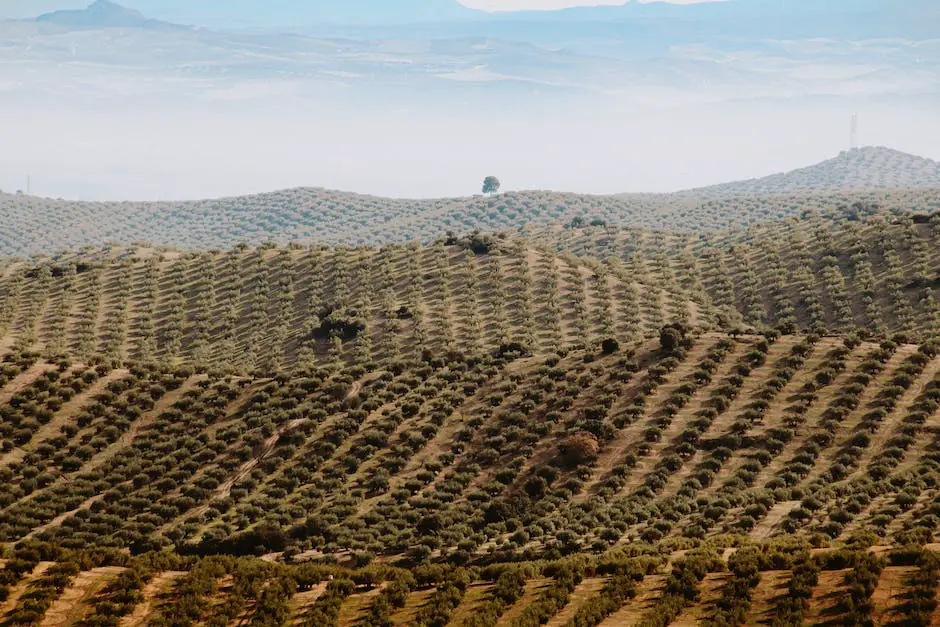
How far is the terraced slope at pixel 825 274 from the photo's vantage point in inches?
3425

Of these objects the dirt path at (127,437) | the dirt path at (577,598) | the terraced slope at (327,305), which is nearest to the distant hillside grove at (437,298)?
the terraced slope at (327,305)

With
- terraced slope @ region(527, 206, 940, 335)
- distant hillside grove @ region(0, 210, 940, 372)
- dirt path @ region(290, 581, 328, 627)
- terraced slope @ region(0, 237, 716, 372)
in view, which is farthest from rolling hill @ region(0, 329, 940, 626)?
terraced slope @ region(527, 206, 940, 335)

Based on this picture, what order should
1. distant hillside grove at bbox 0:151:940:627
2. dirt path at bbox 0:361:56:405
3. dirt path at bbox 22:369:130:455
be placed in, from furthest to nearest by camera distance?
dirt path at bbox 0:361:56:405 < dirt path at bbox 22:369:130:455 < distant hillside grove at bbox 0:151:940:627

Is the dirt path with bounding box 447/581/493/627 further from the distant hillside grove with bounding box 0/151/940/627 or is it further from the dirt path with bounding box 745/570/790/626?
the dirt path with bounding box 745/570/790/626

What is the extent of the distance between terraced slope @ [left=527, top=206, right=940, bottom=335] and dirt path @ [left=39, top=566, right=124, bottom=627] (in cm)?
5958

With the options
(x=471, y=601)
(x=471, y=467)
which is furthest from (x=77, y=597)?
(x=471, y=467)

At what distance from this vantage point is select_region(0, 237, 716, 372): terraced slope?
7812cm

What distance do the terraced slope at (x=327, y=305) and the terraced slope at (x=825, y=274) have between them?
257 inches

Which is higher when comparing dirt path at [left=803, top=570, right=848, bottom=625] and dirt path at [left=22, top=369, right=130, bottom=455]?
dirt path at [left=803, top=570, right=848, bottom=625]

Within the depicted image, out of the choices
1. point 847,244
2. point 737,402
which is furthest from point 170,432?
point 847,244

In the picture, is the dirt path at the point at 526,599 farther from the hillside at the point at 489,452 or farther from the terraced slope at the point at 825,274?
the terraced slope at the point at 825,274

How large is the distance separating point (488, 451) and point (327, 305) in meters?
41.8

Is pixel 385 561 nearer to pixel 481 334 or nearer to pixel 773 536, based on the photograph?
pixel 773 536

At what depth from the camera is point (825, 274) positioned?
320ft
